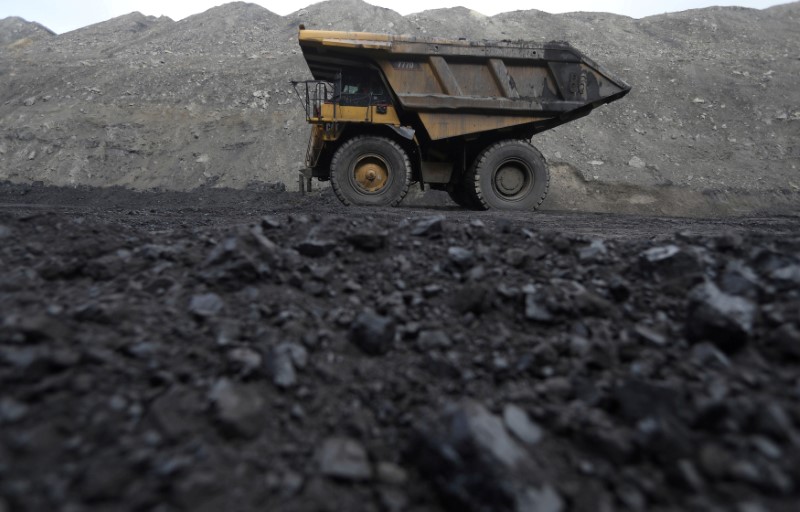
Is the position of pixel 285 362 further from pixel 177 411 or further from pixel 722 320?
pixel 722 320

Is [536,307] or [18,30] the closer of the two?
[536,307]

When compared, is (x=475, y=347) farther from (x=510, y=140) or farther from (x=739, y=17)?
(x=739, y=17)

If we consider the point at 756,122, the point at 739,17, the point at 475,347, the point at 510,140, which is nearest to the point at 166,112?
the point at 510,140

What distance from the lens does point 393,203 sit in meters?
7.13

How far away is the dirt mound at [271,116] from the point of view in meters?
12.2

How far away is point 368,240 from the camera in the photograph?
2600mm

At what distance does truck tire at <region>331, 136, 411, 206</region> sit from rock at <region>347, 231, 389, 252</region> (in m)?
4.46

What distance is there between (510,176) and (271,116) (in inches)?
354

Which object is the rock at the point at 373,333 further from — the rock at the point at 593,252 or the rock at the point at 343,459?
the rock at the point at 593,252

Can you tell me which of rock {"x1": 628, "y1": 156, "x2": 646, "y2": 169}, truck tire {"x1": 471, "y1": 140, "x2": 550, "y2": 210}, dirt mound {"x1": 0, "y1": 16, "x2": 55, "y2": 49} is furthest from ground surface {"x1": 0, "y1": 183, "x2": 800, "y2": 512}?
dirt mound {"x1": 0, "y1": 16, "x2": 55, "y2": 49}

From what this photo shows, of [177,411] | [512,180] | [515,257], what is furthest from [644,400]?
[512,180]

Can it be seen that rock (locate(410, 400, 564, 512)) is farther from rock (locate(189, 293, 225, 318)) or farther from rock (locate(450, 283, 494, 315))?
rock (locate(189, 293, 225, 318))

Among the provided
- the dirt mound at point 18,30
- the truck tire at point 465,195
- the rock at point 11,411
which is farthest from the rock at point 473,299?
the dirt mound at point 18,30

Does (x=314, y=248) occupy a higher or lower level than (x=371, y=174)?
Answer: lower
